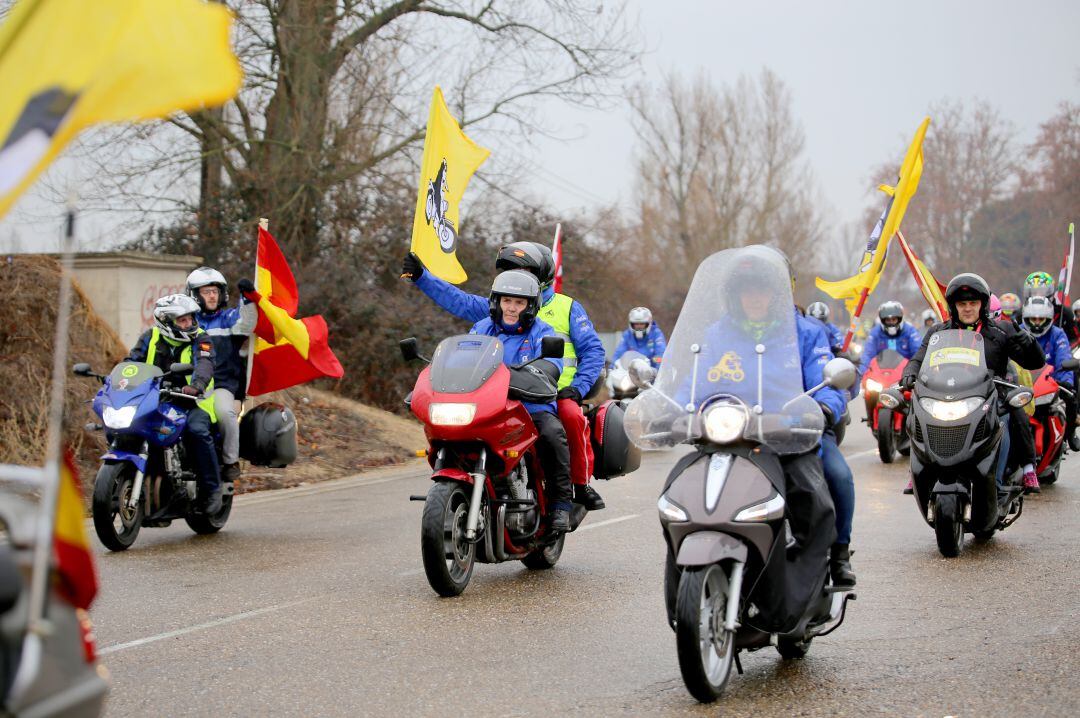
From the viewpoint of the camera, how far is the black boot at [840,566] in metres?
6.45

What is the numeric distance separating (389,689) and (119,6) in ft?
11.5

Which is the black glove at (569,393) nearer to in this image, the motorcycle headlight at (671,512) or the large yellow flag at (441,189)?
the large yellow flag at (441,189)

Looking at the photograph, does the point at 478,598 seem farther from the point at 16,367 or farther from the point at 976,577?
the point at 16,367

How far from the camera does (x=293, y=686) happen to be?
241 inches

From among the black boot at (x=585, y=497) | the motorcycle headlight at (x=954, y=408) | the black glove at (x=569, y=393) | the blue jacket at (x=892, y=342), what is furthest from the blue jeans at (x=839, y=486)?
the blue jacket at (x=892, y=342)

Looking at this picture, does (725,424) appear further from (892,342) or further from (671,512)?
(892,342)

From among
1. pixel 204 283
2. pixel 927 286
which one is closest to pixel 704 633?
pixel 204 283

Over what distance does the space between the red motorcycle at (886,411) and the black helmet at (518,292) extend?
256 inches

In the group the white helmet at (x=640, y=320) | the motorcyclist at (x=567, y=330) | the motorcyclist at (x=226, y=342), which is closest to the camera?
the motorcyclist at (x=567, y=330)

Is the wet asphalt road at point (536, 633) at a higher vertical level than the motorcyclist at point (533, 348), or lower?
lower

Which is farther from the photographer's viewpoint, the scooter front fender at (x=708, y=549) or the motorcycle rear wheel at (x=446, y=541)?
the motorcycle rear wheel at (x=446, y=541)

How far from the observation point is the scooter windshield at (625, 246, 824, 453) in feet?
19.7

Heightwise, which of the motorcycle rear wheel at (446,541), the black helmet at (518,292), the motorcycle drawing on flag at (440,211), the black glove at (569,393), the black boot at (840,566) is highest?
the motorcycle drawing on flag at (440,211)

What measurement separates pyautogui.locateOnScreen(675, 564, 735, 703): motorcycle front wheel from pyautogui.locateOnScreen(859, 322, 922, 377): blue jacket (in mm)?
12534
